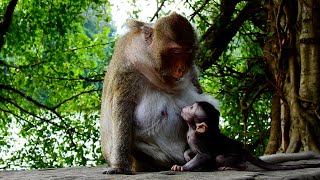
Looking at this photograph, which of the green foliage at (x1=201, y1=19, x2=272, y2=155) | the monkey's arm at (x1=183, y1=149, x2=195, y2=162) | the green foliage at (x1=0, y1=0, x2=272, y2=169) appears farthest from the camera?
the green foliage at (x1=0, y1=0, x2=272, y2=169)

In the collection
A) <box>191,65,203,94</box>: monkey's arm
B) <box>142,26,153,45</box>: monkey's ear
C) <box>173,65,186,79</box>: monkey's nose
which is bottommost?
<box>173,65,186,79</box>: monkey's nose

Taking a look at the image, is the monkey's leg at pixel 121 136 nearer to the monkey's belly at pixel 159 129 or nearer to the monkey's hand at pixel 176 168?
the monkey's belly at pixel 159 129

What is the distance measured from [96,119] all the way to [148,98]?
5.62m

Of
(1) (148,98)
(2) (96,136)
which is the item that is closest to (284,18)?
(1) (148,98)

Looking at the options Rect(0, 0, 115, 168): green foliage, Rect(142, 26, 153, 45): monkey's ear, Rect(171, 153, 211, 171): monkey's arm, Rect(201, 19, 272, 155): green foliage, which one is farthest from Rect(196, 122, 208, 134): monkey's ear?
Rect(0, 0, 115, 168): green foliage

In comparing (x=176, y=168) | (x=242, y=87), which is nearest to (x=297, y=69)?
(x=242, y=87)

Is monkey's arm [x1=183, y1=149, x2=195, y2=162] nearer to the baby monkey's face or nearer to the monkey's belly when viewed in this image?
the monkey's belly

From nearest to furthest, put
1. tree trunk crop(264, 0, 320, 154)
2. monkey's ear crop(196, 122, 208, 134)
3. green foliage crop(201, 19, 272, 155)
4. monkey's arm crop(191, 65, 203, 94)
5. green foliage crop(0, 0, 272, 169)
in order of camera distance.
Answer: monkey's ear crop(196, 122, 208, 134)
monkey's arm crop(191, 65, 203, 94)
tree trunk crop(264, 0, 320, 154)
green foliage crop(201, 19, 272, 155)
green foliage crop(0, 0, 272, 169)

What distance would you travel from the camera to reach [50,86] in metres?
10.5

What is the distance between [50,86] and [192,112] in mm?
6601

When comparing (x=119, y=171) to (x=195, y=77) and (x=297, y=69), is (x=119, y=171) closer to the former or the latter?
(x=195, y=77)

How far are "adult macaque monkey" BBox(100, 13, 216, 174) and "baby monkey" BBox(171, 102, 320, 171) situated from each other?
0.29m

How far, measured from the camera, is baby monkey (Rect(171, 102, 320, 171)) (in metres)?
4.25

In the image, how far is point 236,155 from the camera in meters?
4.29
